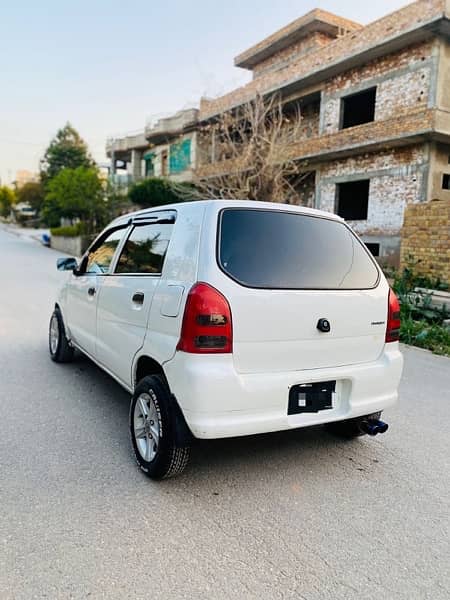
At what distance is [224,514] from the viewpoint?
2709mm

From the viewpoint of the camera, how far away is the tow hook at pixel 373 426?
3363 millimetres

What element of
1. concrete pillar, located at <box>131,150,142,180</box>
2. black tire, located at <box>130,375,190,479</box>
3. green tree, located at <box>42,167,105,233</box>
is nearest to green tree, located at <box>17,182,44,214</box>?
concrete pillar, located at <box>131,150,142,180</box>

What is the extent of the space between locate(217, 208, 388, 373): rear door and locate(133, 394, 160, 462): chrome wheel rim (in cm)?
75

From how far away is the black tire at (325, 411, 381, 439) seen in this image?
3.58m

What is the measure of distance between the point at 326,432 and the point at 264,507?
4.27ft

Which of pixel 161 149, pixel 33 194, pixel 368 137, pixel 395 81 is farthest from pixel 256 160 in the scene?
pixel 33 194

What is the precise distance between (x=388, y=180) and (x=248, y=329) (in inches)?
656

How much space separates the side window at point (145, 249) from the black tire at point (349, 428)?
1.87 metres

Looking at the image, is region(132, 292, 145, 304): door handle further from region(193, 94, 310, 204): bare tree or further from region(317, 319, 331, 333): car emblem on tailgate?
region(193, 94, 310, 204): bare tree

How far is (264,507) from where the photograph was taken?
9.15ft

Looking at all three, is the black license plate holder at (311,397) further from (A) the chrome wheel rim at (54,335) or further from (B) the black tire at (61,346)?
(A) the chrome wheel rim at (54,335)

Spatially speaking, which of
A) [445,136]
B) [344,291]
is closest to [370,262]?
[344,291]

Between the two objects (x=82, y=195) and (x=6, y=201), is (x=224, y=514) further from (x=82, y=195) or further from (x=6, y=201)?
(x=6, y=201)

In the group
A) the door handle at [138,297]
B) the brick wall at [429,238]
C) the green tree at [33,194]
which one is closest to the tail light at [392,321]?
the door handle at [138,297]
